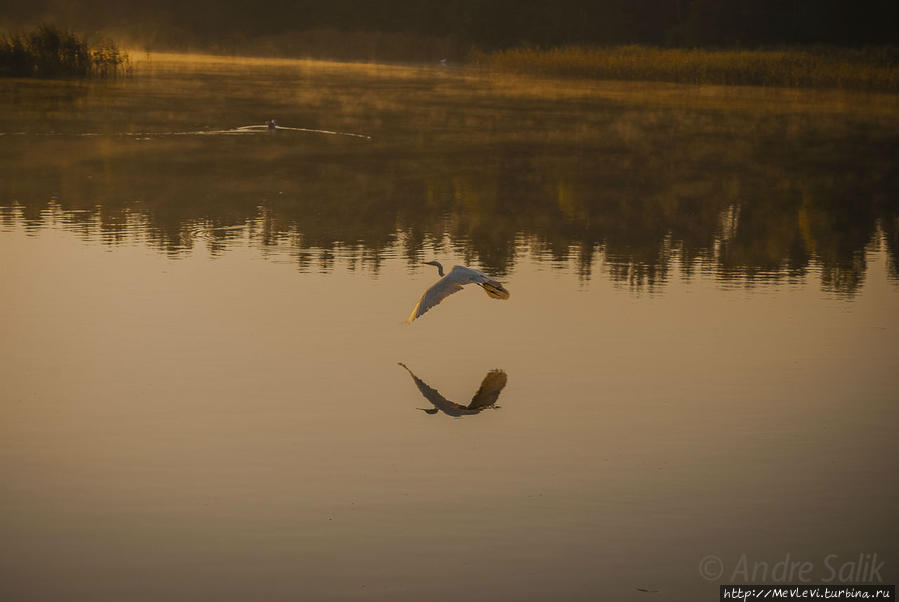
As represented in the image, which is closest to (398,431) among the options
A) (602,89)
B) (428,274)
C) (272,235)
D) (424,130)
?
(428,274)

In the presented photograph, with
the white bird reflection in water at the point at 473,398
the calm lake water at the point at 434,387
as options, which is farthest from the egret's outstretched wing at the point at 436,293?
the white bird reflection in water at the point at 473,398

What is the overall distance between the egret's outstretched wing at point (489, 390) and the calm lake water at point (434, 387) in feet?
0.14

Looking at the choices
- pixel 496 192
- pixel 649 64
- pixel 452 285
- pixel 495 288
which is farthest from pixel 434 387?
pixel 649 64

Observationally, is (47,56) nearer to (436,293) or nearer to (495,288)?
(495,288)

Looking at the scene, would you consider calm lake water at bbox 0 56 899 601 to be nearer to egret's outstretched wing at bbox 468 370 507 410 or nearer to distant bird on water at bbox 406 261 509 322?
egret's outstretched wing at bbox 468 370 507 410

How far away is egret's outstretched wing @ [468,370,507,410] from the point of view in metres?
8.80

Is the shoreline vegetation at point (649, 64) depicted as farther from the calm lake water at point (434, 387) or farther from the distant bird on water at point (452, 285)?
the distant bird on water at point (452, 285)

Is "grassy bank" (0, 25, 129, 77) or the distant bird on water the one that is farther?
"grassy bank" (0, 25, 129, 77)

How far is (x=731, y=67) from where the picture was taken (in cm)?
5041

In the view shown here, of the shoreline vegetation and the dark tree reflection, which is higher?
the shoreline vegetation

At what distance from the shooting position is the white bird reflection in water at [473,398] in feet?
28.3

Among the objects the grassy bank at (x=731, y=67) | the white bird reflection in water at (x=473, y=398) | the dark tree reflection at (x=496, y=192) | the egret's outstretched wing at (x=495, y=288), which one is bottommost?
the dark tree reflection at (x=496, y=192)

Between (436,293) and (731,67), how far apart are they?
140 feet

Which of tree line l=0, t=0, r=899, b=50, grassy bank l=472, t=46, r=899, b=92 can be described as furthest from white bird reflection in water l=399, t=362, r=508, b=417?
tree line l=0, t=0, r=899, b=50
